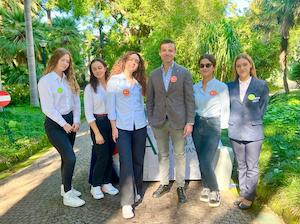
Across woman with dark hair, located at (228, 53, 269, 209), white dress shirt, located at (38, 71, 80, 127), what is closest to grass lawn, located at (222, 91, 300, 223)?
woman with dark hair, located at (228, 53, 269, 209)

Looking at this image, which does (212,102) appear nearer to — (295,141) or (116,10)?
(295,141)

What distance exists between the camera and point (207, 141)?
4.20 m

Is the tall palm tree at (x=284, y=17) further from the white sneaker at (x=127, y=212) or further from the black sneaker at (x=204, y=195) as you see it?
the white sneaker at (x=127, y=212)

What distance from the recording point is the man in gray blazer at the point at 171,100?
13.2 feet

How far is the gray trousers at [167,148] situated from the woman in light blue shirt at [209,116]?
23 centimetres

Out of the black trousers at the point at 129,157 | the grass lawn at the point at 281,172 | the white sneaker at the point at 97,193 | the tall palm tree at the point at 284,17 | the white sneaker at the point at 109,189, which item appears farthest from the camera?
the tall palm tree at the point at 284,17

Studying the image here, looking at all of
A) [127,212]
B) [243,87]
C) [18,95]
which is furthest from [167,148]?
[18,95]

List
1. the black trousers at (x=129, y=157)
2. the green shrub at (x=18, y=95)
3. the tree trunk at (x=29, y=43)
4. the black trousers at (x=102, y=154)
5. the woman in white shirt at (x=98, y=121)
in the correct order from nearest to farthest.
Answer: the black trousers at (x=129, y=157) → the woman in white shirt at (x=98, y=121) → the black trousers at (x=102, y=154) → the tree trunk at (x=29, y=43) → the green shrub at (x=18, y=95)

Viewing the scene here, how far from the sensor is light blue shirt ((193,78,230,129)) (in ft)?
13.4

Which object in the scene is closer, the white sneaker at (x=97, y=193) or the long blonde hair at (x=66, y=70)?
the long blonde hair at (x=66, y=70)

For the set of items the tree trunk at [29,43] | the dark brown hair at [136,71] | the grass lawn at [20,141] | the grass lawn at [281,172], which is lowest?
the grass lawn at [20,141]

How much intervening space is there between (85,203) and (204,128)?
1.80 metres

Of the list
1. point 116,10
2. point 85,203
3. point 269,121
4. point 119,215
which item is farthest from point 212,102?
point 116,10

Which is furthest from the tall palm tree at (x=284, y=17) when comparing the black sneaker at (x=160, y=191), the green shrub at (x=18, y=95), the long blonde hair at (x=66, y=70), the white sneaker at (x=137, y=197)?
the long blonde hair at (x=66, y=70)
